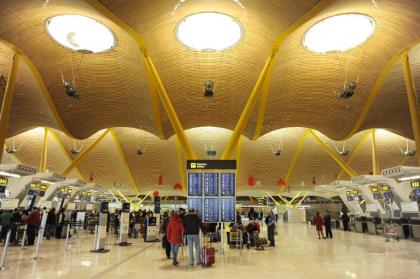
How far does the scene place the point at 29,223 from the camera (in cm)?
1574

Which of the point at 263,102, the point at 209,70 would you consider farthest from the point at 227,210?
the point at 263,102

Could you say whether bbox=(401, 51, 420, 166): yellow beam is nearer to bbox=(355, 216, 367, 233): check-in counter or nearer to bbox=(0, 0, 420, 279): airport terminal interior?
bbox=(0, 0, 420, 279): airport terminal interior

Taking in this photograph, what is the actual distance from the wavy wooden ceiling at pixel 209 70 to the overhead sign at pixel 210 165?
703 centimetres

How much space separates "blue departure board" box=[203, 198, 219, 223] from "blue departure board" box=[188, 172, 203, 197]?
0.46 meters

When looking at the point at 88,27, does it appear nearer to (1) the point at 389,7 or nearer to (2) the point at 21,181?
(2) the point at 21,181

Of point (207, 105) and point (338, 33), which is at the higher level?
point (338, 33)

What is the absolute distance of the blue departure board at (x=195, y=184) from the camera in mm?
13359

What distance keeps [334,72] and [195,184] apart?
1359 centimetres

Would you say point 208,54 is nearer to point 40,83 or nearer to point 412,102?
point 40,83

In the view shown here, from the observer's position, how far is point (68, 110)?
25281 mm

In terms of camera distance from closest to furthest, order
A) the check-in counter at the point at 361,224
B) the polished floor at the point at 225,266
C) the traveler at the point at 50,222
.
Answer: the polished floor at the point at 225,266
the traveler at the point at 50,222
the check-in counter at the point at 361,224

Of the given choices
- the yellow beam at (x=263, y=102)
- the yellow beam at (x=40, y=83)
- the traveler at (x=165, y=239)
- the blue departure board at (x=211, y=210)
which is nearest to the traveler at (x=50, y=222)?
the yellow beam at (x=40, y=83)

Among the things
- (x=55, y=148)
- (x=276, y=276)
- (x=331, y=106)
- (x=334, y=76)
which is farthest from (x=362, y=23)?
(x=55, y=148)

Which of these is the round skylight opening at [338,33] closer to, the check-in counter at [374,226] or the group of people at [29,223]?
the check-in counter at [374,226]
